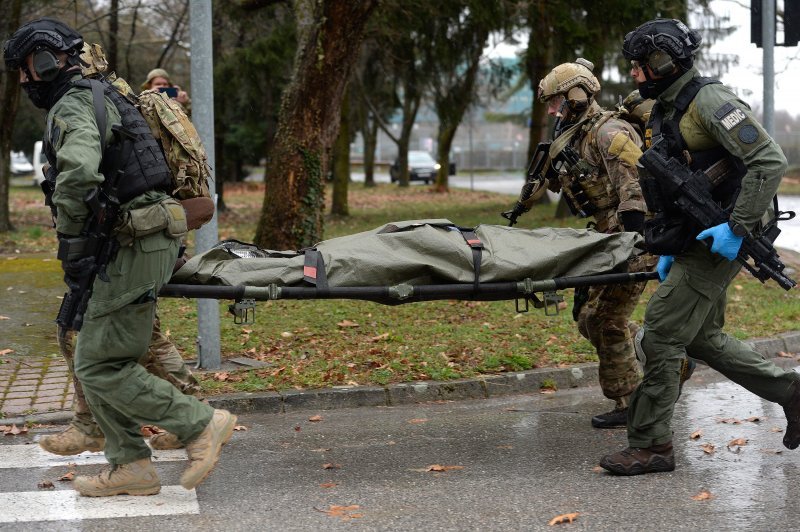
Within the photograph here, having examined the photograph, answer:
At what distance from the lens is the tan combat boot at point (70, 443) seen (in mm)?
5535

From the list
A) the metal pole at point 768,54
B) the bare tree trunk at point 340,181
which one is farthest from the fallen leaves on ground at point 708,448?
the bare tree trunk at point 340,181

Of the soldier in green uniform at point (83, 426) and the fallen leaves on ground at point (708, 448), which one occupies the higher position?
the soldier in green uniform at point (83, 426)

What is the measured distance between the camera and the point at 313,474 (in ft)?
18.2

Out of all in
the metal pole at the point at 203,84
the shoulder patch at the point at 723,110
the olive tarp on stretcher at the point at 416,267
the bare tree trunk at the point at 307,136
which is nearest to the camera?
the shoulder patch at the point at 723,110

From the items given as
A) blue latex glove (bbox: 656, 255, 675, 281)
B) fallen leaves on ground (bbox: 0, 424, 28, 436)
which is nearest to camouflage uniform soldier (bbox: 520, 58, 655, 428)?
blue latex glove (bbox: 656, 255, 675, 281)

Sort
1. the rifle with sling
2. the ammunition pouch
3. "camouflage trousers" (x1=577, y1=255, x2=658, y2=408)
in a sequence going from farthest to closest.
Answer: the rifle with sling, "camouflage trousers" (x1=577, y1=255, x2=658, y2=408), the ammunition pouch

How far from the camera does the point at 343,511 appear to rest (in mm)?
4887

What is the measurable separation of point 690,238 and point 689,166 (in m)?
0.36

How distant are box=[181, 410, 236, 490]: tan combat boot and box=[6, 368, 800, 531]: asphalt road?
0.46ft

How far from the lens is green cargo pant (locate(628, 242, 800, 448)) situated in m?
5.35

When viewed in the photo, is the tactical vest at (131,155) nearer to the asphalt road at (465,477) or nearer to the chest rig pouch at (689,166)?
the asphalt road at (465,477)

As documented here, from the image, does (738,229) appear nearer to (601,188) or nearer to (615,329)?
(601,188)

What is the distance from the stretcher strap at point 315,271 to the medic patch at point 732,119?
206cm

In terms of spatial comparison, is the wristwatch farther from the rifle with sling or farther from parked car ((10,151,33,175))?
parked car ((10,151,33,175))
